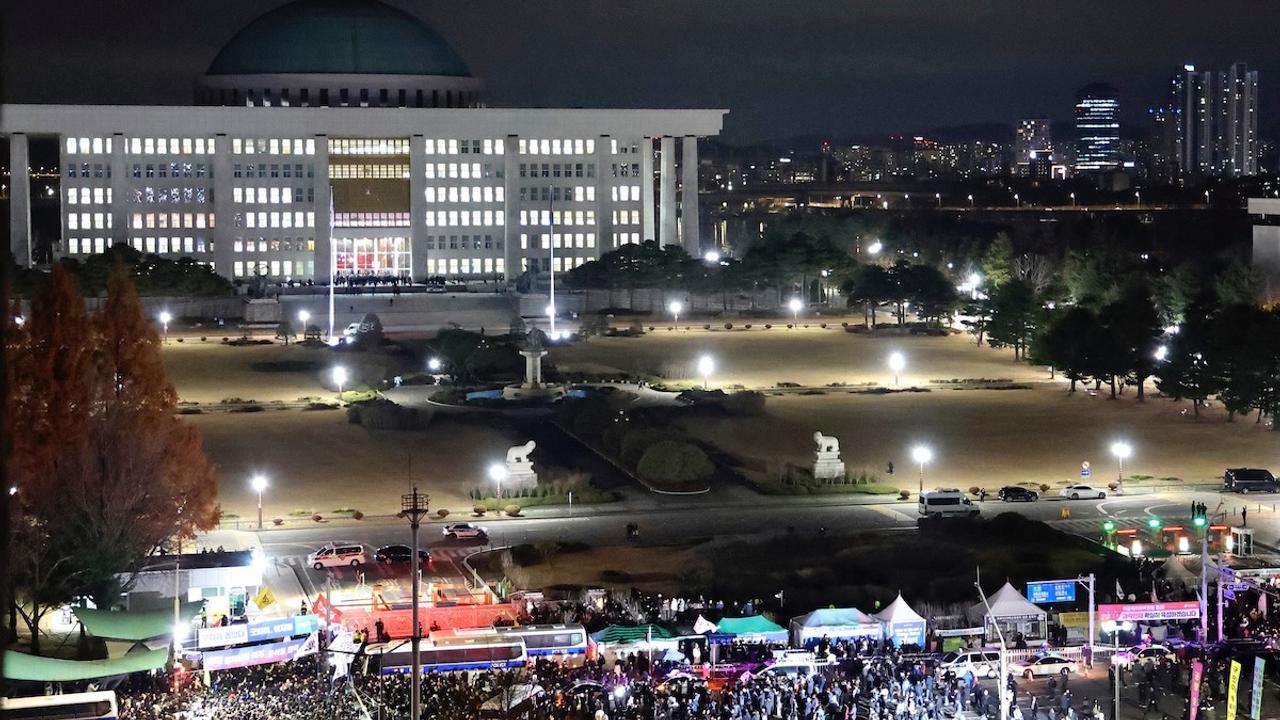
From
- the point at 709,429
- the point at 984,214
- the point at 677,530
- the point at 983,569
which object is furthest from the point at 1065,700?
the point at 984,214

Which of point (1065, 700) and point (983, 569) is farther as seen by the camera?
point (983, 569)

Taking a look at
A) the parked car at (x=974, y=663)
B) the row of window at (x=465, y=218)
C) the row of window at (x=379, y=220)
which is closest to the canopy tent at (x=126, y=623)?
the parked car at (x=974, y=663)

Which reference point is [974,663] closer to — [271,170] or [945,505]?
[945,505]

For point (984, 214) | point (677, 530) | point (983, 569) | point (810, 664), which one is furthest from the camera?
point (984, 214)

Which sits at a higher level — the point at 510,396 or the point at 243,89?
the point at 243,89

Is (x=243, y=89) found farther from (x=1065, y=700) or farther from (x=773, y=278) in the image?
(x=1065, y=700)

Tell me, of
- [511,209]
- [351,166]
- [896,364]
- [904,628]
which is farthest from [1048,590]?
[351,166]
